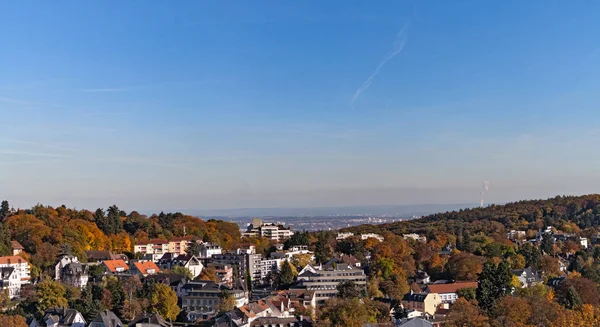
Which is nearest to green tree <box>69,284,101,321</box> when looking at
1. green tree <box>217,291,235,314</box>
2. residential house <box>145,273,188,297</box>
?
residential house <box>145,273,188,297</box>

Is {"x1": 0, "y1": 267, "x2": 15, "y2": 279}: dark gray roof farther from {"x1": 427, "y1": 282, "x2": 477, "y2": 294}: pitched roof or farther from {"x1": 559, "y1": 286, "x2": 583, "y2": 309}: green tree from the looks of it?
{"x1": 559, "y1": 286, "x2": 583, "y2": 309}: green tree

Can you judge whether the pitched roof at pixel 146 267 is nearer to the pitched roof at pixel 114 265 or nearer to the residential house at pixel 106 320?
the pitched roof at pixel 114 265

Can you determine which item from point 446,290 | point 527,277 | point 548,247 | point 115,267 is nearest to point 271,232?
point 548,247

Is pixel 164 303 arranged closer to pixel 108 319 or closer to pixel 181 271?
pixel 108 319

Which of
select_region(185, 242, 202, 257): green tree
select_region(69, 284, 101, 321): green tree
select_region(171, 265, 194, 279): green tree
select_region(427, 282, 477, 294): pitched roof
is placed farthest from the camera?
select_region(185, 242, 202, 257): green tree

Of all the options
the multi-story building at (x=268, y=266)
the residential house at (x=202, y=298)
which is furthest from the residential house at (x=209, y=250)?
the residential house at (x=202, y=298)

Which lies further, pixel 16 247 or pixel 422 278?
pixel 422 278
